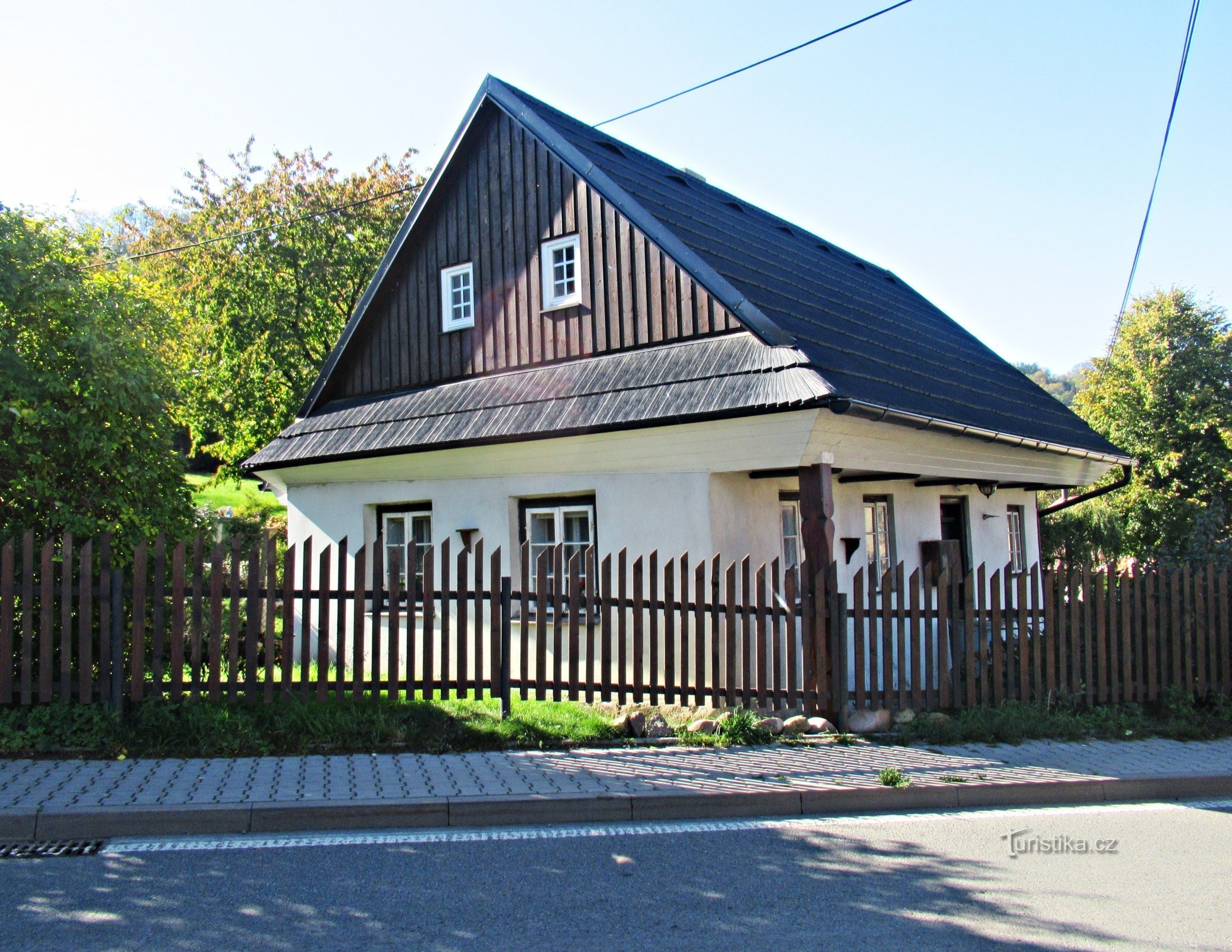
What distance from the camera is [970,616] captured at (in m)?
9.11

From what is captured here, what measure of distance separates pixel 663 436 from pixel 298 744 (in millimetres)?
4704

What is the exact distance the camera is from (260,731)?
7.55m

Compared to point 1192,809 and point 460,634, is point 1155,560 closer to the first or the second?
point 1192,809

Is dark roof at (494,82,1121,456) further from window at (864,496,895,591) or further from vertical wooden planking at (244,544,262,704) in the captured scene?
vertical wooden planking at (244,544,262,704)

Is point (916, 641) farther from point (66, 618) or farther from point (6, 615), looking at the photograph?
point (6, 615)

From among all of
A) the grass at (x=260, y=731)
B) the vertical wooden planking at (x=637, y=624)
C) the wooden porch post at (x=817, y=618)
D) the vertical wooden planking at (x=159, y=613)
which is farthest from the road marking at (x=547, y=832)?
the vertical wooden planking at (x=159, y=613)

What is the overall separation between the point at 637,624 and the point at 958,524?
8855mm

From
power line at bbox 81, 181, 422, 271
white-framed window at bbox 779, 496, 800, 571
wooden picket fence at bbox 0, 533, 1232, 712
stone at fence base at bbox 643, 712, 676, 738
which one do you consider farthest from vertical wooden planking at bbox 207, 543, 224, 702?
power line at bbox 81, 181, 422, 271

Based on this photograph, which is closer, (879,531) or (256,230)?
(879,531)

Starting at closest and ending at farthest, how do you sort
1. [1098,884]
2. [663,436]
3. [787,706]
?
[1098,884], [787,706], [663,436]

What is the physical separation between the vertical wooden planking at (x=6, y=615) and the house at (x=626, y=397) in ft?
10.9

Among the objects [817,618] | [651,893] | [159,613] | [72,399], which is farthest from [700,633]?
[72,399]

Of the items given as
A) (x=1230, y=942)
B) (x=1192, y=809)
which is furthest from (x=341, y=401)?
(x=1230, y=942)

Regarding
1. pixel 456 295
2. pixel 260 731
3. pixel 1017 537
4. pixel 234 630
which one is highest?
pixel 456 295
